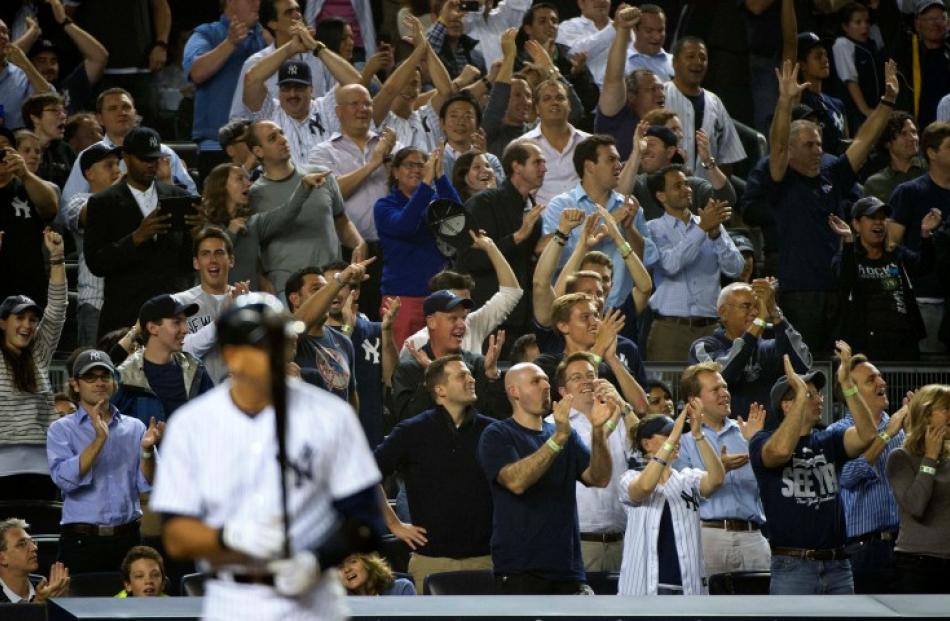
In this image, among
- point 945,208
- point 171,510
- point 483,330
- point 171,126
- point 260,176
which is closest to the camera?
point 171,510

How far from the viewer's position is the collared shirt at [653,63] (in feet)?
47.1

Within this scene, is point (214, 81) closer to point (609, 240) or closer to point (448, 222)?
point (448, 222)

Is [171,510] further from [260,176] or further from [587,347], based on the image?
[260,176]

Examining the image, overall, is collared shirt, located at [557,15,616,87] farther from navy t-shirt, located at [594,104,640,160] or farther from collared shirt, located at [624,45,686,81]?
navy t-shirt, located at [594,104,640,160]

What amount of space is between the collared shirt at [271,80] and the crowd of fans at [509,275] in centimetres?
6

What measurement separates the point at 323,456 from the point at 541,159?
258 inches

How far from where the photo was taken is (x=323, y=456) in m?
5.00

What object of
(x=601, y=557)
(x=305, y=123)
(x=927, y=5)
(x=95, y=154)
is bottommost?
(x=601, y=557)

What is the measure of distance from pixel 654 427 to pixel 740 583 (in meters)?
0.91

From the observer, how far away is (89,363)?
357 inches

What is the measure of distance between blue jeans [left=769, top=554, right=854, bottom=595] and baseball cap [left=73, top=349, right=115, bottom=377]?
141 inches

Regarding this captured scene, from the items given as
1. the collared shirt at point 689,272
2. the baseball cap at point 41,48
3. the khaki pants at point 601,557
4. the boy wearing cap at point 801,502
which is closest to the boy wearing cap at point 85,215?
the baseball cap at point 41,48

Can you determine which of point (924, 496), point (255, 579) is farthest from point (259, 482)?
point (924, 496)

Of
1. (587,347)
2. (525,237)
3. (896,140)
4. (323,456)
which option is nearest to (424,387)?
(587,347)
